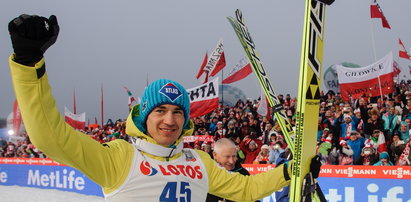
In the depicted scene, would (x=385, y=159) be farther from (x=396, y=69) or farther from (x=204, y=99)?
(x=396, y=69)

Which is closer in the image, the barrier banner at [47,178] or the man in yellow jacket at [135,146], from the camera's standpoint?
the man in yellow jacket at [135,146]

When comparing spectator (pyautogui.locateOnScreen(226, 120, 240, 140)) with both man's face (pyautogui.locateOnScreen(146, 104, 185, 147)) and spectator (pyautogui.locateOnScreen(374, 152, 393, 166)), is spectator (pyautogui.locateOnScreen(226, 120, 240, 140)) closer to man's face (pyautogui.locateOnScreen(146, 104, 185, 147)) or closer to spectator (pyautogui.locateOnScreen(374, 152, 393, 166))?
spectator (pyautogui.locateOnScreen(374, 152, 393, 166))

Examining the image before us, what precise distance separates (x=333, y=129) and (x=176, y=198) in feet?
25.6

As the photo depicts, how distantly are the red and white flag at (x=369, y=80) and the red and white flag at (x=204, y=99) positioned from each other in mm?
3564

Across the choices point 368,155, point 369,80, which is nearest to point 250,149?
point 368,155

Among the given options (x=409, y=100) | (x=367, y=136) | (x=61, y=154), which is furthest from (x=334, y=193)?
(x=61, y=154)

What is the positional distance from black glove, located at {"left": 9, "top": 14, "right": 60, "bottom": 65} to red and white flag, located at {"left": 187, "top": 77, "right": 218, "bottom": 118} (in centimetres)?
1062

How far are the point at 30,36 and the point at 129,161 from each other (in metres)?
1.00

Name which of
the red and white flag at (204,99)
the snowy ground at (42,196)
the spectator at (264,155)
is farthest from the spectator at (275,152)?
the snowy ground at (42,196)

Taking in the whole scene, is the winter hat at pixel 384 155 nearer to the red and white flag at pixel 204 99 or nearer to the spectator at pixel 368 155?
the spectator at pixel 368 155

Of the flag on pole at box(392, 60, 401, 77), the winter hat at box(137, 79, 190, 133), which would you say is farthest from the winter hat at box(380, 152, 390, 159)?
the flag on pole at box(392, 60, 401, 77)

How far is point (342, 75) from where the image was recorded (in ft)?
41.9

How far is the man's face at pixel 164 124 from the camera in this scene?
8.84 ft

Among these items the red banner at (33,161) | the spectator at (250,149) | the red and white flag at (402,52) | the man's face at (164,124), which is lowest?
the red banner at (33,161)
